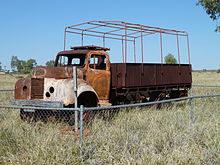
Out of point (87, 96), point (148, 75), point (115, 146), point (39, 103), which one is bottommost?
point (115, 146)

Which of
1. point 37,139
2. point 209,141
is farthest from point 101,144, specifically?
point 209,141

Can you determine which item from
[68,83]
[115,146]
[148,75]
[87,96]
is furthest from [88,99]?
[148,75]

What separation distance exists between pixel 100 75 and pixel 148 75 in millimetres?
2416

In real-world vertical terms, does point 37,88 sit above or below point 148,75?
below

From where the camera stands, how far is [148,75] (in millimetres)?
10367

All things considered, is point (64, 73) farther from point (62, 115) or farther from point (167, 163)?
point (167, 163)

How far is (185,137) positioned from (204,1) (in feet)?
53.5

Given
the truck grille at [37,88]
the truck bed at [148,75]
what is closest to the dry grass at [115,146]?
the truck grille at [37,88]

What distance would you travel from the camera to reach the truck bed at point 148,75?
9383mm

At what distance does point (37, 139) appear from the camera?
205 inches

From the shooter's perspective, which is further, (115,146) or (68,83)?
(68,83)

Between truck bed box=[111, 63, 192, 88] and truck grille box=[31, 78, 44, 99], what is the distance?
2.73 metres

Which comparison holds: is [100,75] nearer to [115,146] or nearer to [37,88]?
[37,88]

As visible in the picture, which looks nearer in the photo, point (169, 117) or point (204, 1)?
point (169, 117)
